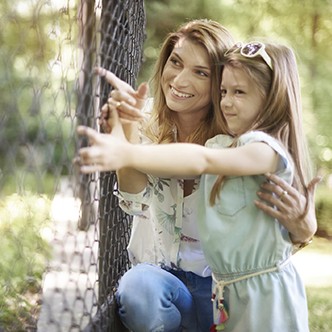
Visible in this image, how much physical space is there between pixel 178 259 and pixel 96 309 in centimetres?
30

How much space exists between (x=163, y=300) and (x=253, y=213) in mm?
424

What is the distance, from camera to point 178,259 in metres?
2.37

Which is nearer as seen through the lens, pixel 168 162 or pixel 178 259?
pixel 168 162

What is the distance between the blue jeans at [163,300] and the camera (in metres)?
2.24

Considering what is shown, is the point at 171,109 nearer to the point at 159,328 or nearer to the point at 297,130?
the point at 297,130

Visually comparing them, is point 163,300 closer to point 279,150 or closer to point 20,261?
point 279,150

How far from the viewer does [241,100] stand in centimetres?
206

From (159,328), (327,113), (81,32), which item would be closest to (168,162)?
(81,32)

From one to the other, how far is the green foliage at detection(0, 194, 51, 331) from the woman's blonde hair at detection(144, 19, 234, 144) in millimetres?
797

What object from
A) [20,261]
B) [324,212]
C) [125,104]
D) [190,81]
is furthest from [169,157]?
[324,212]

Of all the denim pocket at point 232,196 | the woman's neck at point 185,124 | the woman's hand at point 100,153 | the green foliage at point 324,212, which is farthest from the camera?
the green foliage at point 324,212

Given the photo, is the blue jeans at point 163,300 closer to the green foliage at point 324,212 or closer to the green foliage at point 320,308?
the green foliage at point 320,308

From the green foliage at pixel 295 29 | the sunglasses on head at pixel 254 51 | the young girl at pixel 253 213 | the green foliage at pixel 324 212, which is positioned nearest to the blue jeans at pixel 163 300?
the young girl at pixel 253 213

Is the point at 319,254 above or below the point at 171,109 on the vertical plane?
below
